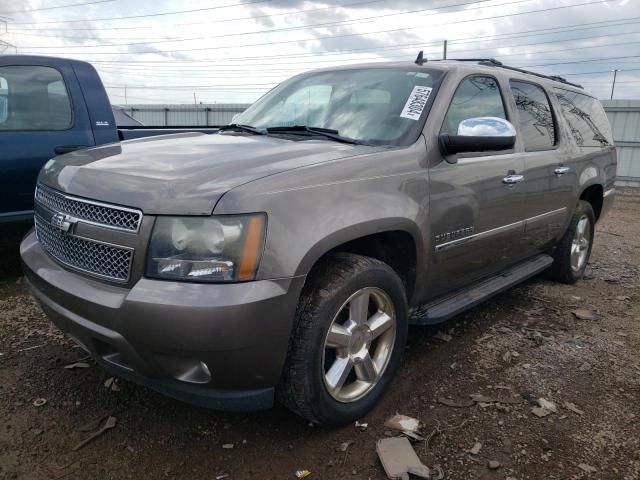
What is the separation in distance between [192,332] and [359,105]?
1.83 metres

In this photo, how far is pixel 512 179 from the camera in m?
3.49

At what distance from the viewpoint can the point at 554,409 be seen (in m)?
2.81

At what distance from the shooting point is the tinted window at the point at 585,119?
4.59 m

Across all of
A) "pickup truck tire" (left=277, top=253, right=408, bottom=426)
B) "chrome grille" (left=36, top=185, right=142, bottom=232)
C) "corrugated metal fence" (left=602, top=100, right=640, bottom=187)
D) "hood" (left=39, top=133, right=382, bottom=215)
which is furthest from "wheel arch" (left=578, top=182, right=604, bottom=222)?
"corrugated metal fence" (left=602, top=100, right=640, bottom=187)

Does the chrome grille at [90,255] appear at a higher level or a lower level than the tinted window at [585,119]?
lower

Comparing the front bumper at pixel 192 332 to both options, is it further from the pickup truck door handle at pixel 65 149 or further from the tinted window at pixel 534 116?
the tinted window at pixel 534 116

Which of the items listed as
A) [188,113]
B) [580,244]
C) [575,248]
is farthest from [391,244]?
[188,113]

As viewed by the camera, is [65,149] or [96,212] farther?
[65,149]

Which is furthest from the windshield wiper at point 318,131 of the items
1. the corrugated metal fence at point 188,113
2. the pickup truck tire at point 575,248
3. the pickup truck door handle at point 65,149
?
the corrugated metal fence at point 188,113

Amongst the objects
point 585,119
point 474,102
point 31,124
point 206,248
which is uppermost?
point 474,102

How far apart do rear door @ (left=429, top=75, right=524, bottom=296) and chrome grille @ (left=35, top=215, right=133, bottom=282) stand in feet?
5.21

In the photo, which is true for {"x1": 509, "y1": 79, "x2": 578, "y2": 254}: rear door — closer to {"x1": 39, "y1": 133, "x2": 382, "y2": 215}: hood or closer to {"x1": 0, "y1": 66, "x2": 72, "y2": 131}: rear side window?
{"x1": 39, "y1": 133, "x2": 382, "y2": 215}: hood

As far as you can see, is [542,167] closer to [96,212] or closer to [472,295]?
[472,295]

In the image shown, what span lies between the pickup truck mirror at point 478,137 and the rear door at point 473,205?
4.1 inches
